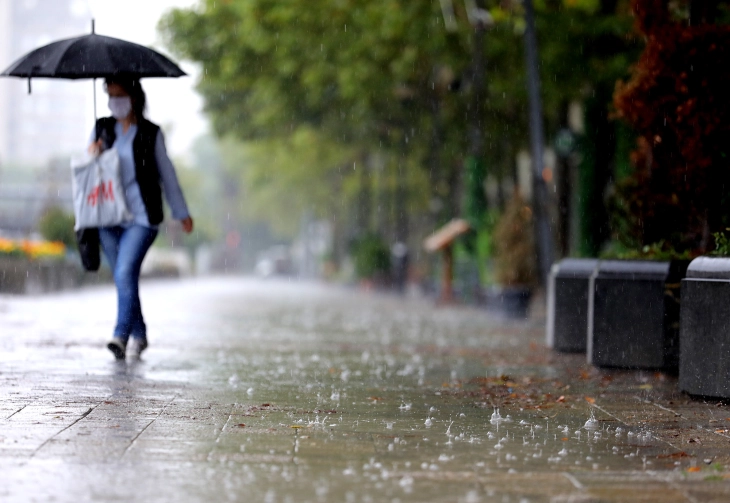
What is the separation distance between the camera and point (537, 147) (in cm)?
1956

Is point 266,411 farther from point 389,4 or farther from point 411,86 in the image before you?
point 411,86

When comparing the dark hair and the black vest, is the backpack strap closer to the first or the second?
the black vest

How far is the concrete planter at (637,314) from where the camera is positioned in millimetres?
9852

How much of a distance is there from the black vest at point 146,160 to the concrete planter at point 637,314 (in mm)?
3534

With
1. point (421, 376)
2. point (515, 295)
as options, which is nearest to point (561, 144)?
point (515, 295)

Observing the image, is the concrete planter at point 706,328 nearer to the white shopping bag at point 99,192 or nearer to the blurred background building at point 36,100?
the white shopping bag at point 99,192

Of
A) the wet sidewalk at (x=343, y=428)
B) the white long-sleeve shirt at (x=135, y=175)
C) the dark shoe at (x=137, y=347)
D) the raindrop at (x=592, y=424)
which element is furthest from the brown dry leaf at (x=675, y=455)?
the dark shoe at (x=137, y=347)

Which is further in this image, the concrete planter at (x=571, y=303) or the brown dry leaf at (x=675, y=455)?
the concrete planter at (x=571, y=303)

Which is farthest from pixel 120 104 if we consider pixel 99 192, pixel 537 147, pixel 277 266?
pixel 277 266

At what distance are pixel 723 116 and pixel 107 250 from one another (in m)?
4.97

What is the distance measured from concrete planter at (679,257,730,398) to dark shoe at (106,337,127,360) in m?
4.20

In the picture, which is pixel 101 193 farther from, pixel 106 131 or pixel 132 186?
pixel 106 131

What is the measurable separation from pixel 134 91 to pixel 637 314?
4.30 meters

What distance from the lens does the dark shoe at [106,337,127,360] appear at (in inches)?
376
